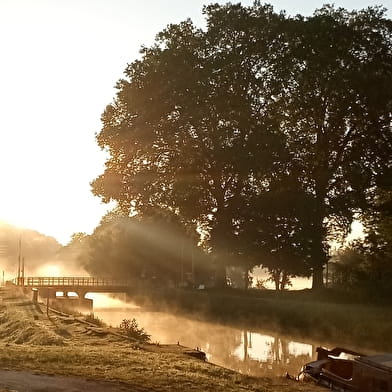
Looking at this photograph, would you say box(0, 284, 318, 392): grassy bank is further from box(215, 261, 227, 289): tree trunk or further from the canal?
box(215, 261, 227, 289): tree trunk

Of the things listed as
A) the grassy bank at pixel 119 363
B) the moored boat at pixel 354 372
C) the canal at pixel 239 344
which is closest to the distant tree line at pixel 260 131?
the canal at pixel 239 344

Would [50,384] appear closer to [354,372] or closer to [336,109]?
[354,372]

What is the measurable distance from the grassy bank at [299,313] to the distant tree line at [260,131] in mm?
3884

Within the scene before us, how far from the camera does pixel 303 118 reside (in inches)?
2172

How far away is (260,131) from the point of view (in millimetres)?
52781

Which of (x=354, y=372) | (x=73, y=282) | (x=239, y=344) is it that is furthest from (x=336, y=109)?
(x=73, y=282)

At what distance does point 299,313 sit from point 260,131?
627 inches

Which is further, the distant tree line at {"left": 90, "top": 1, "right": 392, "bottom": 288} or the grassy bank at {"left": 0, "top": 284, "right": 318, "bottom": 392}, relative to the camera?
the distant tree line at {"left": 90, "top": 1, "right": 392, "bottom": 288}

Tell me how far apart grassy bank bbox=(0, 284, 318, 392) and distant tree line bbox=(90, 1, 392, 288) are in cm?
2777

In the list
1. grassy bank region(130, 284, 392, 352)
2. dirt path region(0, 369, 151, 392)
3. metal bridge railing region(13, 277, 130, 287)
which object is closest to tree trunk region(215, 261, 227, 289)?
grassy bank region(130, 284, 392, 352)

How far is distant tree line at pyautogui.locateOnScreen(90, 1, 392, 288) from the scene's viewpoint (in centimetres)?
5253

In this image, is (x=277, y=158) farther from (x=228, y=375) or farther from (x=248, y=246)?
(x=228, y=375)

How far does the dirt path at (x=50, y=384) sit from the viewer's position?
1485cm

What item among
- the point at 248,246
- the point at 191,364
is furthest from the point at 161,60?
the point at 191,364
